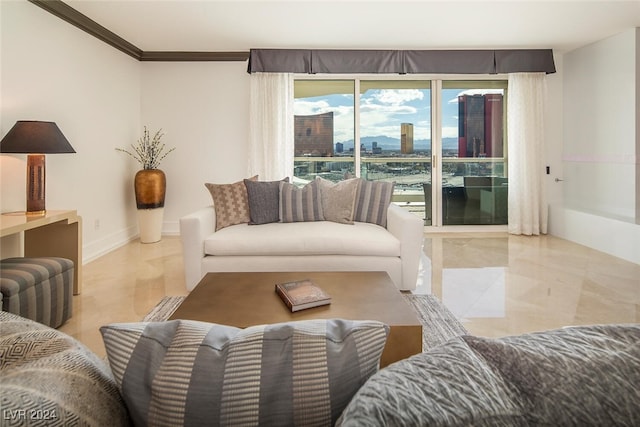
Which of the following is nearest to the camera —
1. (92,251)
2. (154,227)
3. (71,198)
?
(71,198)

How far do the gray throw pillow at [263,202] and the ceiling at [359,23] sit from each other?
178cm

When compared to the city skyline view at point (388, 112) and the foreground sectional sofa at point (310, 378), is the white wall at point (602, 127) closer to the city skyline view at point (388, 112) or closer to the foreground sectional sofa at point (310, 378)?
the city skyline view at point (388, 112)

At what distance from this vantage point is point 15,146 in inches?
119

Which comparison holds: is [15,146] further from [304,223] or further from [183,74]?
[183,74]

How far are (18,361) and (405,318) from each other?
1.50 meters

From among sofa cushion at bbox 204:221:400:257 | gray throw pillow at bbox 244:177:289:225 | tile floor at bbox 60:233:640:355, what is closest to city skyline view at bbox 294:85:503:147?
tile floor at bbox 60:233:640:355

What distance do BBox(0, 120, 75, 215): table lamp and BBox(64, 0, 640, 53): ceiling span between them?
1.57 meters

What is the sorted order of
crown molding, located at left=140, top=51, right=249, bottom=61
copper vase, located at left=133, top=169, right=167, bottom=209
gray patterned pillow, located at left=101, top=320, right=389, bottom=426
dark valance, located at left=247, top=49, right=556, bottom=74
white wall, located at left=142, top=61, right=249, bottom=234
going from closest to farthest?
gray patterned pillow, located at left=101, top=320, right=389, bottom=426 < copper vase, located at left=133, top=169, right=167, bottom=209 < dark valance, located at left=247, top=49, right=556, bottom=74 < crown molding, located at left=140, top=51, right=249, bottom=61 < white wall, located at left=142, top=61, right=249, bottom=234

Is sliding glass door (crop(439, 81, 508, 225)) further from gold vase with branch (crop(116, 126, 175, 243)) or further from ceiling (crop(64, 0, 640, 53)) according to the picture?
gold vase with branch (crop(116, 126, 175, 243))

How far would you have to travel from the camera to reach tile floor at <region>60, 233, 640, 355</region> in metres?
2.74

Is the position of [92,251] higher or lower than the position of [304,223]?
lower

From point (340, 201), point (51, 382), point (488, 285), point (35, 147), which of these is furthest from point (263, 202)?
point (51, 382)

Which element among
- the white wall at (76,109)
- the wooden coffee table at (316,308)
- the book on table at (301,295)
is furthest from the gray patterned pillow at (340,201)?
the white wall at (76,109)

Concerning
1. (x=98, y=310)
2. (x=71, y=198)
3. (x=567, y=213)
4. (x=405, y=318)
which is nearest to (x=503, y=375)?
(x=405, y=318)
